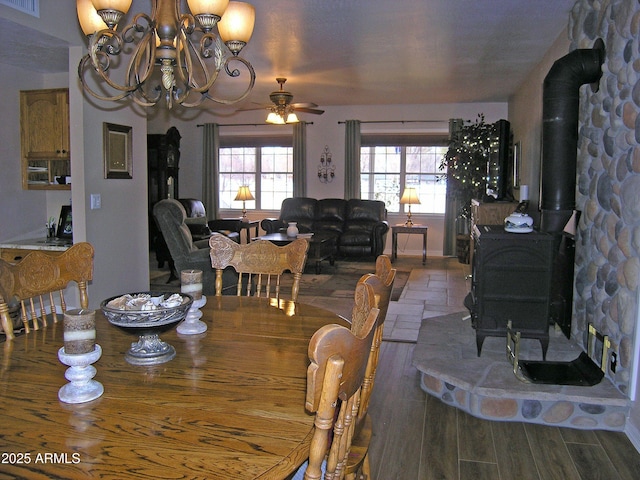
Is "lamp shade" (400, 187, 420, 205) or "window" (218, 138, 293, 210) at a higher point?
"window" (218, 138, 293, 210)

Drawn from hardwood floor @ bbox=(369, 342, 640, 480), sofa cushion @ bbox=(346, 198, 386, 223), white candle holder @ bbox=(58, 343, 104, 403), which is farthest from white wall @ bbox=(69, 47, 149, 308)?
sofa cushion @ bbox=(346, 198, 386, 223)

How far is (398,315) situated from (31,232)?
3.41 meters

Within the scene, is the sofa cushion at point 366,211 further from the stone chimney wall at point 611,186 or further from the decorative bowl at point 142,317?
the decorative bowl at point 142,317

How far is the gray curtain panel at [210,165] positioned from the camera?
1009 centimetres

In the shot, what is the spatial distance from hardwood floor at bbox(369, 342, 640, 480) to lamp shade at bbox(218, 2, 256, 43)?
2.05 m

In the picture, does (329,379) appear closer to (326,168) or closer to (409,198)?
(409,198)

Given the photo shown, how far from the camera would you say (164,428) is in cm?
117

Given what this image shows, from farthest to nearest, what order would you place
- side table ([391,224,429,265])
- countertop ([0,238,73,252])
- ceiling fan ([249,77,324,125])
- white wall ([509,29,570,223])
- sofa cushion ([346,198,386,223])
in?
sofa cushion ([346,198,386,223]) < side table ([391,224,429,265]) < ceiling fan ([249,77,324,125]) < white wall ([509,29,570,223]) < countertop ([0,238,73,252])

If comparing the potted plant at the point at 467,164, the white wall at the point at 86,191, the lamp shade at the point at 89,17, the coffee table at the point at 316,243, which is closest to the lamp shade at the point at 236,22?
the lamp shade at the point at 89,17

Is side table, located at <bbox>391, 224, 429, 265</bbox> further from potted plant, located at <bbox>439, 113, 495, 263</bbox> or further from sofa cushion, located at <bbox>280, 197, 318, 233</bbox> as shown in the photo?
sofa cushion, located at <bbox>280, 197, 318, 233</bbox>

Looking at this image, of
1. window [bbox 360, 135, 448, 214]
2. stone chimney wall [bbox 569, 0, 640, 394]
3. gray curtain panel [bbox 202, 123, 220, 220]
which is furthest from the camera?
gray curtain panel [bbox 202, 123, 220, 220]

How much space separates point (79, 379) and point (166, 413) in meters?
0.25

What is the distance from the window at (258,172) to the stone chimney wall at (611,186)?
6.75m

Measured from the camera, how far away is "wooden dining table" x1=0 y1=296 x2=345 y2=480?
1.03 m
